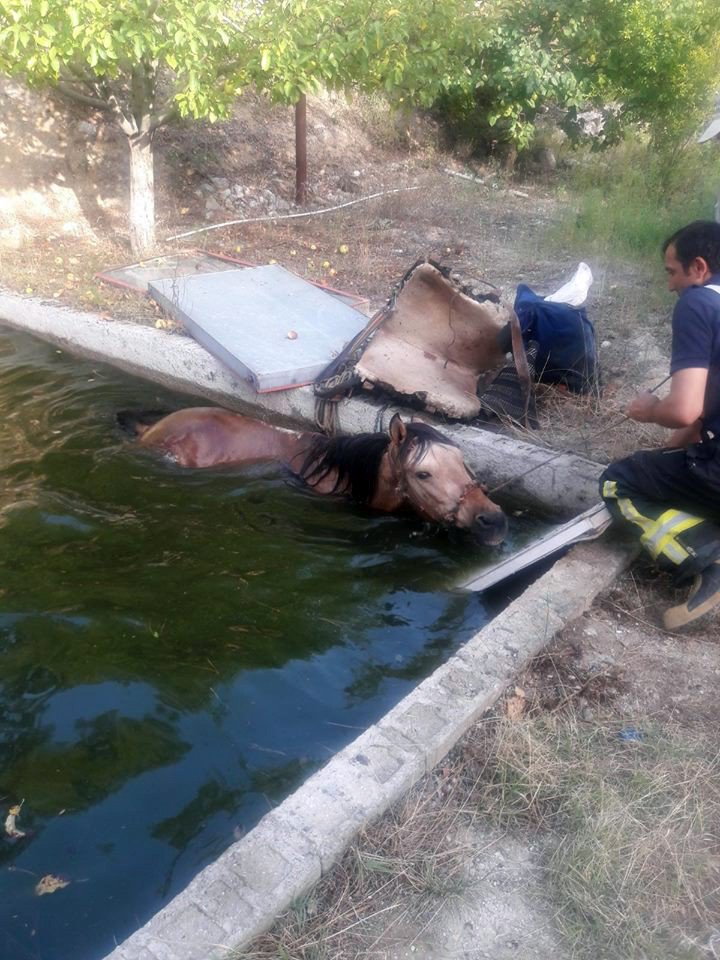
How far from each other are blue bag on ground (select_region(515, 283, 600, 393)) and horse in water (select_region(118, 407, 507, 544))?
1357 millimetres

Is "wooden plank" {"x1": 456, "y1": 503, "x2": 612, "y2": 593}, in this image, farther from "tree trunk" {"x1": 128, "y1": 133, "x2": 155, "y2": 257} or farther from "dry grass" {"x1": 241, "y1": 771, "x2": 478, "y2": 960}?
"tree trunk" {"x1": 128, "y1": 133, "x2": 155, "y2": 257}

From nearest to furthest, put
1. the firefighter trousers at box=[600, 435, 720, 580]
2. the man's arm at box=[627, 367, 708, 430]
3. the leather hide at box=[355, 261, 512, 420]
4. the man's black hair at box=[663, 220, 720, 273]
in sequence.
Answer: the man's arm at box=[627, 367, 708, 430], the man's black hair at box=[663, 220, 720, 273], the firefighter trousers at box=[600, 435, 720, 580], the leather hide at box=[355, 261, 512, 420]

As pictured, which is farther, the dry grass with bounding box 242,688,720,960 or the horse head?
the horse head

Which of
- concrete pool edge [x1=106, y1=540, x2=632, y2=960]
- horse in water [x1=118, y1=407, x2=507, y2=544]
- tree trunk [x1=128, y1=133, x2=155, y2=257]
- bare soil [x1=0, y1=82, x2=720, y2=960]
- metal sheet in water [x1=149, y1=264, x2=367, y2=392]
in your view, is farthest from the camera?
tree trunk [x1=128, y1=133, x2=155, y2=257]

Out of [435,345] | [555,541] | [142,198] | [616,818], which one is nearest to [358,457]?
[435,345]

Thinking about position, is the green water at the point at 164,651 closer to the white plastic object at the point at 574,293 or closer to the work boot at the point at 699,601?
the work boot at the point at 699,601

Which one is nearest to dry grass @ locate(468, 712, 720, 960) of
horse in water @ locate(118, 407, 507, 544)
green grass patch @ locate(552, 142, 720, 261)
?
horse in water @ locate(118, 407, 507, 544)

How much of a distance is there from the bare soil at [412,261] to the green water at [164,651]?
2.11 ft

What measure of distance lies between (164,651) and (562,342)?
133 inches

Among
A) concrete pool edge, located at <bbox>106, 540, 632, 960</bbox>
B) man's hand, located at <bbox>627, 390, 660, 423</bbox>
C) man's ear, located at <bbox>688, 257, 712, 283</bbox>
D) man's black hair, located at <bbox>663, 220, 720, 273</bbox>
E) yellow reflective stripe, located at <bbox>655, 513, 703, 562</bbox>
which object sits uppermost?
man's black hair, located at <bbox>663, 220, 720, 273</bbox>

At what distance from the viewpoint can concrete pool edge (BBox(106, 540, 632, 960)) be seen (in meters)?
1.99

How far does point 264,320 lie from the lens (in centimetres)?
617

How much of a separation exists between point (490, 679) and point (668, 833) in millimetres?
790

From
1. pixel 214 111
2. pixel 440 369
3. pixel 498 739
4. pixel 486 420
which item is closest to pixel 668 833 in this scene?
pixel 498 739
